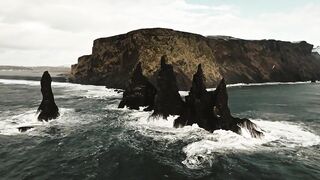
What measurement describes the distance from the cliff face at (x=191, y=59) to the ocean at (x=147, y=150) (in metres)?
50.4

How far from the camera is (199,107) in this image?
3744 cm

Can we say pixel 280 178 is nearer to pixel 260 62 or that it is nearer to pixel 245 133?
pixel 245 133

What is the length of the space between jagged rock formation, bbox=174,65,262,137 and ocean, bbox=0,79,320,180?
1.06m

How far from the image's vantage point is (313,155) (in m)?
28.3

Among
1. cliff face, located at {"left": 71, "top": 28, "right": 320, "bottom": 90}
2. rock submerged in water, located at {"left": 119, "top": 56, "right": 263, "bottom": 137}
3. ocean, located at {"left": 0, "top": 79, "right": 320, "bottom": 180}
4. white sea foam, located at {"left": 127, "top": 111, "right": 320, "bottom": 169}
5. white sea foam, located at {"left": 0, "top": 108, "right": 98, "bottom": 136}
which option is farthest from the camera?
cliff face, located at {"left": 71, "top": 28, "right": 320, "bottom": 90}

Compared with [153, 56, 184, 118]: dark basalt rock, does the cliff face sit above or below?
above

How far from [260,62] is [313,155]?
333 ft

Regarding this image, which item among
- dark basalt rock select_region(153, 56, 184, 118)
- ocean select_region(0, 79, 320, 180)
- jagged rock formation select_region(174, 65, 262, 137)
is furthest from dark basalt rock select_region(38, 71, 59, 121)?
jagged rock formation select_region(174, 65, 262, 137)

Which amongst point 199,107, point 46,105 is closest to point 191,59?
point 46,105

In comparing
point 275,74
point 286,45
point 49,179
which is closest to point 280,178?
point 49,179

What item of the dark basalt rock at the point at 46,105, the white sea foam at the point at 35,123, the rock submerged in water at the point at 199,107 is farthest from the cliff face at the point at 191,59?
the rock submerged in water at the point at 199,107

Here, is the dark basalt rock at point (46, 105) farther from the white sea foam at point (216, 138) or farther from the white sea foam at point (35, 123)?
the white sea foam at point (216, 138)

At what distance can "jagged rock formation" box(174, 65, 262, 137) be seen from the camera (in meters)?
35.4

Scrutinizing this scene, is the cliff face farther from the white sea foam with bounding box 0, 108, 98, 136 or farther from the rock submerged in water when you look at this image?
the rock submerged in water
